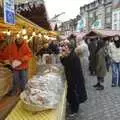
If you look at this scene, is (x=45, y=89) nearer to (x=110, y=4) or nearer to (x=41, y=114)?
(x=41, y=114)

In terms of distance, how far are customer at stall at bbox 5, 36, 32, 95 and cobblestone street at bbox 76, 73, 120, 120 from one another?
175 cm

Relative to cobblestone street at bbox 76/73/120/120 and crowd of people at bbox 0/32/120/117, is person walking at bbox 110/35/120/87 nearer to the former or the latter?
crowd of people at bbox 0/32/120/117

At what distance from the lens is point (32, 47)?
1627 centimetres

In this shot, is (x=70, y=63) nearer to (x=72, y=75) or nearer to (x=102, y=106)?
(x=72, y=75)

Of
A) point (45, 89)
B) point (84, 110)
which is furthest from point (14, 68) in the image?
point (45, 89)

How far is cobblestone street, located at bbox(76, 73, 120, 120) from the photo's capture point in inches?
363

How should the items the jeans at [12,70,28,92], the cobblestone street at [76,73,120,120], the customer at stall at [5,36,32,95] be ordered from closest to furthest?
the cobblestone street at [76,73,120,120] → the customer at stall at [5,36,32,95] → the jeans at [12,70,28,92]

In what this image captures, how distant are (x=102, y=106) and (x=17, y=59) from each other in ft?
7.91

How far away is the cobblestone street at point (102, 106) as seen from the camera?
9.23 m

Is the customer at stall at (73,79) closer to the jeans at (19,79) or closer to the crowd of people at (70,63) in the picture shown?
the crowd of people at (70,63)

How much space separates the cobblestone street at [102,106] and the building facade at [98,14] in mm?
72609

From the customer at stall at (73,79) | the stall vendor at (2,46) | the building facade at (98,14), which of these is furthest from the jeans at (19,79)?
the building facade at (98,14)

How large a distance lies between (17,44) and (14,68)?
0.65 m

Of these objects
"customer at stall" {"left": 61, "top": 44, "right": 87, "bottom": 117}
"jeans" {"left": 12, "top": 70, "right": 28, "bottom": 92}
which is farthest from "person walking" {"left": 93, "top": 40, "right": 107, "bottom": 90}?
"customer at stall" {"left": 61, "top": 44, "right": 87, "bottom": 117}
